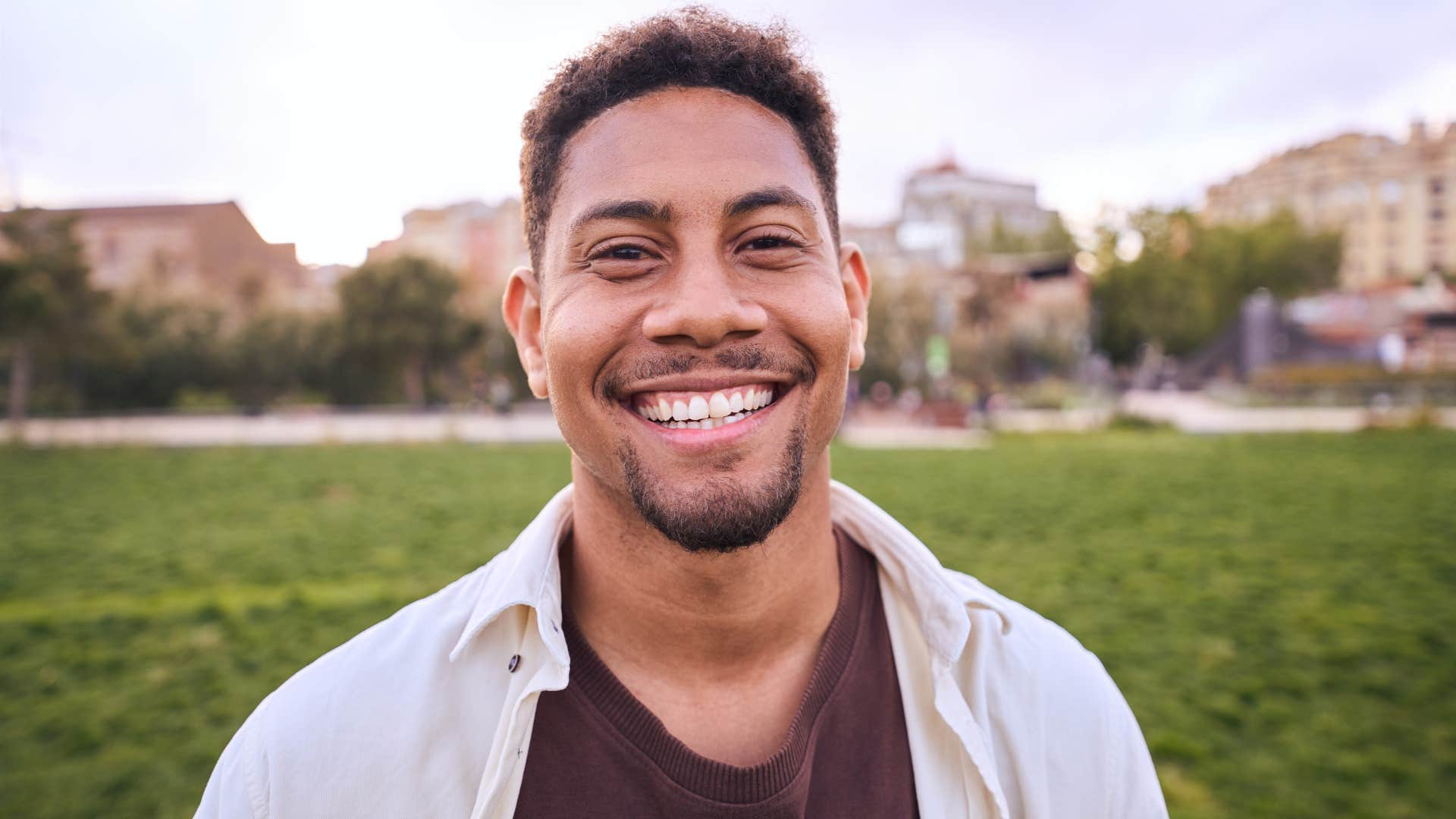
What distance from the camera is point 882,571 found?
1.95m

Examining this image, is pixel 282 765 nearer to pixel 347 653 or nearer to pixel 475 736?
pixel 347 653

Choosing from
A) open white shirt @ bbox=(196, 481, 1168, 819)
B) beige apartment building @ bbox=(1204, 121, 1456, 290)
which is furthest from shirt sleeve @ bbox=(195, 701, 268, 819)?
beige apartment building @ bbox=(1204, 121, 1456, 290)

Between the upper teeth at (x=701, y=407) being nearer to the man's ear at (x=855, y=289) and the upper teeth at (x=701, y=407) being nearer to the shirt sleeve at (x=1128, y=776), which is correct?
the man's ear at (x=855, y=289)

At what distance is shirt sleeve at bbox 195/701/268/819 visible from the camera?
4.81ft

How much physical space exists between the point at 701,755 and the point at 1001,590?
594 cm

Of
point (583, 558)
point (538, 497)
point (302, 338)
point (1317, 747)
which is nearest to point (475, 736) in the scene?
point (583, 558)

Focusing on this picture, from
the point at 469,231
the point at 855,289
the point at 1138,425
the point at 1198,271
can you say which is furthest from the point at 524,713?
the point at 469,231

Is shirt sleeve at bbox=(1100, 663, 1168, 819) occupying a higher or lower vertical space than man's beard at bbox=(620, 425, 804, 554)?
lower

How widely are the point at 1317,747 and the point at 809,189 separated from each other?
4396 mm

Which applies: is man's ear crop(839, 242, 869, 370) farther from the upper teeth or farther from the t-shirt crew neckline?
the t-shirt crew neckline

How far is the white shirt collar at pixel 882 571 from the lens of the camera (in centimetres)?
159

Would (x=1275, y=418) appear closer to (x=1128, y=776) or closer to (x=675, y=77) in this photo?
(x=1128, y=776)

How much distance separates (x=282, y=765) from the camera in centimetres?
148

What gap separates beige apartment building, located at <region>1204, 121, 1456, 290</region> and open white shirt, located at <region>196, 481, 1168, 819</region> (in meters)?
86.2
